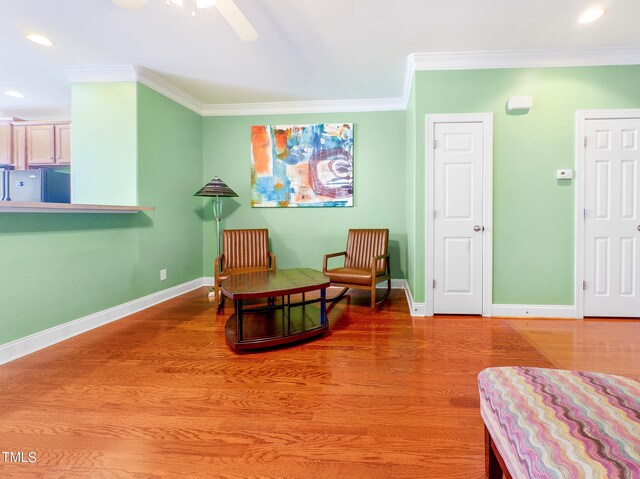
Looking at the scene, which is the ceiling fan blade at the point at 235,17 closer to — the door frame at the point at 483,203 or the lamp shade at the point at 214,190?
the door frame at the point at 483,203

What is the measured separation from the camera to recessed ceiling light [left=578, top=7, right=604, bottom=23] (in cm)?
259

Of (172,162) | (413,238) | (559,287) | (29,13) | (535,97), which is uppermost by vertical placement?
(29,13)

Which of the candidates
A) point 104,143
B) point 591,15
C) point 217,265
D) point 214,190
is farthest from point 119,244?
point 591,15

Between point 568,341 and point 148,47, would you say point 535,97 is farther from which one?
point 148,47

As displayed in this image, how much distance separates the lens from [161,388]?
2004mm

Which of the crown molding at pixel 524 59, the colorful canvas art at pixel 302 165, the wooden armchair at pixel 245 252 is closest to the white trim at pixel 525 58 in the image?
the crown molding at pixel 524 59

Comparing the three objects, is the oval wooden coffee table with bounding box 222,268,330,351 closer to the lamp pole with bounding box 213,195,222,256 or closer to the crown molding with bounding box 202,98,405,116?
the lamp pole with bounding box 213,195,222,256

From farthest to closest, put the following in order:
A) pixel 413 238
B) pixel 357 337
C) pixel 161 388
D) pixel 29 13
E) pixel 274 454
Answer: pixel 413 238, pixel 357 337, pixel 29 13, pixel 161 388, pixel 274 454

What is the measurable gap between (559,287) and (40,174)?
17.5 feet

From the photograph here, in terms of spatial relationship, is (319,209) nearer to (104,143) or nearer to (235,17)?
(104,143)

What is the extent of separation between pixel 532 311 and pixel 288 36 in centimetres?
363

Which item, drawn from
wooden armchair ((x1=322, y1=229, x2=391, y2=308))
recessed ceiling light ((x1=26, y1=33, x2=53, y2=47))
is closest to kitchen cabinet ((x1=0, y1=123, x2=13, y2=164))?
recessed ceiling light ((x1=26, y1=33, x2=53, y2=47))

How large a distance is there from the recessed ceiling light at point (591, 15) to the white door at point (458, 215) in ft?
3.44

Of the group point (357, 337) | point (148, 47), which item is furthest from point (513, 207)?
point (148, 47)
